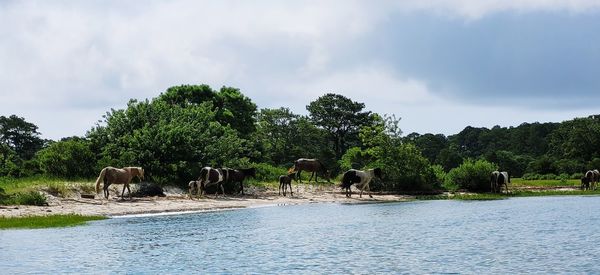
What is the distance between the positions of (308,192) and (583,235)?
2663cm

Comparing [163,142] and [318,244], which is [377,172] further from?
[318,244]

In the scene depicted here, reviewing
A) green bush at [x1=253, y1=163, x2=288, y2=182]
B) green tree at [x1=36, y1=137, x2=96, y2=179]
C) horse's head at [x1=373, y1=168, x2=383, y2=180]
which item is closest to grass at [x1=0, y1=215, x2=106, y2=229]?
green tree at [x1=36, y1=137, x2=96, y2=179]

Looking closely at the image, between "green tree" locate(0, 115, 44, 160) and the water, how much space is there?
74.9 metres

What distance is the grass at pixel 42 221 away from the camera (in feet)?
85.3

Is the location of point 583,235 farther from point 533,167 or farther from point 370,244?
point 533,167

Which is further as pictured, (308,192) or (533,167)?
(533,167)

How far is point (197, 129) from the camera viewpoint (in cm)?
4781

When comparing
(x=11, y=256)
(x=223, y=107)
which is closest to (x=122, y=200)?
(x=11, y=256)

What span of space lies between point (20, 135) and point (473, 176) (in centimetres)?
7341

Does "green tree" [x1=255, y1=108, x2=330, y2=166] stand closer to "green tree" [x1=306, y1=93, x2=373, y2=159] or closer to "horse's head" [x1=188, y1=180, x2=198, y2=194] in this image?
"green tree" [x1=306, y1=93, x2=373, y2=159]

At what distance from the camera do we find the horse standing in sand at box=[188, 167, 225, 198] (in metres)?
41.2

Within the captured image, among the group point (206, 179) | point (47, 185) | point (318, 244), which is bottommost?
point (318, 244)

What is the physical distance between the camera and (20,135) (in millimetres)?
98750

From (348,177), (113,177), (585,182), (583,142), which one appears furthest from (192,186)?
(583,142)
